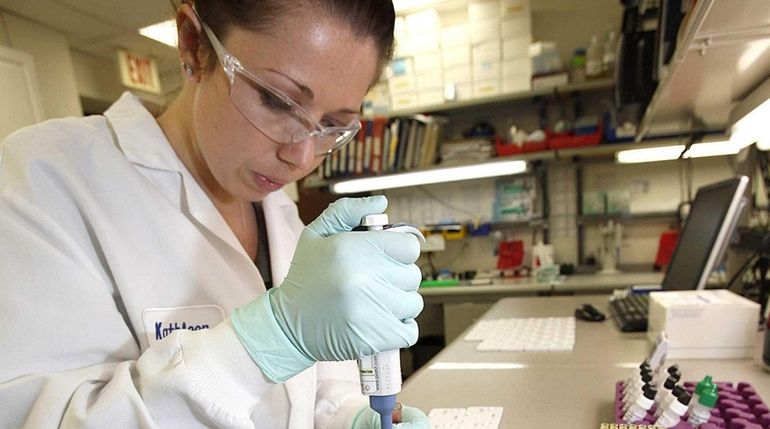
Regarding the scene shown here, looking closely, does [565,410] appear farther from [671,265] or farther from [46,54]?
[46,54]

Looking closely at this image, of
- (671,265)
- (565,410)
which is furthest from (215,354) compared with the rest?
(671,265)

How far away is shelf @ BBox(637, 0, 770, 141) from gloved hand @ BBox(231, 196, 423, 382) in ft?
2.75

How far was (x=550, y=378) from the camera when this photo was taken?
1.00 m

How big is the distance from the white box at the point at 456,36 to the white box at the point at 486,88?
0.29m

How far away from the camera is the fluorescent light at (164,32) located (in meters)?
0.72

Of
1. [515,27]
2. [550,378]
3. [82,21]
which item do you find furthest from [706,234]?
[82,21]

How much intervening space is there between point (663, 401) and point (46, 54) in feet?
12.6

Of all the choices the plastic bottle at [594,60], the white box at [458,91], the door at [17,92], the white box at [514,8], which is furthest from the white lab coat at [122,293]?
the plastic bottle at [594,60]

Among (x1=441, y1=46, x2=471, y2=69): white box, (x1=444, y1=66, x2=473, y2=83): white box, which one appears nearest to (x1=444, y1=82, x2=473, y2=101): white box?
(x1=444, y1=66, x2=473, y2=83): white box

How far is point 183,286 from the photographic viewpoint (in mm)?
705

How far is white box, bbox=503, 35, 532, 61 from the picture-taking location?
8.77 ft

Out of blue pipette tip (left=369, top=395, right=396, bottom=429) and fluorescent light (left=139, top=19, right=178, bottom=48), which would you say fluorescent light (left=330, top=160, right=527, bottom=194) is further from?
blue pipette tip (left=369, top=395, right=396, bottom=429)

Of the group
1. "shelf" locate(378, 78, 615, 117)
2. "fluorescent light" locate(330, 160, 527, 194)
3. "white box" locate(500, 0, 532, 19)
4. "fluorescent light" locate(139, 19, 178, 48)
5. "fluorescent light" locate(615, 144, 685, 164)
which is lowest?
"fluorescent light" locate(330, 160, 527, 194)

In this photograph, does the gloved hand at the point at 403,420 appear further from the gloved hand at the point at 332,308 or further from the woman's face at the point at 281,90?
the woman's face at the point at 281,90
